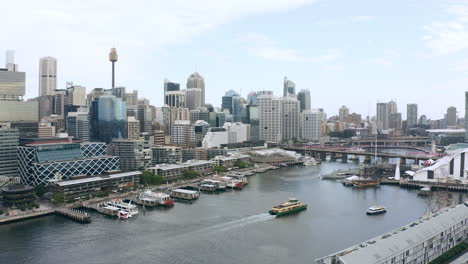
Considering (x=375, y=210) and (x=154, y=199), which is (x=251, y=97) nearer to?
(x=154, y=199)

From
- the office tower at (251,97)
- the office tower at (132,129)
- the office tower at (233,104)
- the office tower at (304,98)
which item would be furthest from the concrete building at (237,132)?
the office tower at (304,98)

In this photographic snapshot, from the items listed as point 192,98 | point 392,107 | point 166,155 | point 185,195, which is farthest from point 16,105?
point 392,107

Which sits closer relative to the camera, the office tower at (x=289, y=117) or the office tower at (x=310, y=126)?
the office tower at (x=289, y=117)

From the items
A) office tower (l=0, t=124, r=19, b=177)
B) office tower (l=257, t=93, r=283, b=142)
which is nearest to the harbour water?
office tower (l=0, t=124, r=19, b=177)

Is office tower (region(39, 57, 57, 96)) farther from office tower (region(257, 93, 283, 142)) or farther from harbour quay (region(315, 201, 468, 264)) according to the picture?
harbour quay (region(315, 201, 468, 264))

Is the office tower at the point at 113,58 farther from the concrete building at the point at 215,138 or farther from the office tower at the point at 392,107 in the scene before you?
the office tower at the point at 392,107

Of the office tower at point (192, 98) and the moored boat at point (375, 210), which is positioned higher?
the office tower at point (192, 98)

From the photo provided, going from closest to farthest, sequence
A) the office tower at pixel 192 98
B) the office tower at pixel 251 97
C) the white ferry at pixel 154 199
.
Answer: the white ferry at pixel 154 199, the office tower at pixel 192 98, the office tower at pixel 251 97
